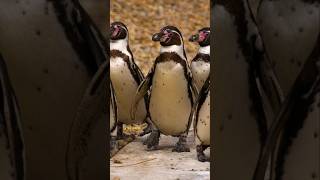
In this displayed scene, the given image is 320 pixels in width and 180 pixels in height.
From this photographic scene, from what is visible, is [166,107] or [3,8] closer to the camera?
[3,8]

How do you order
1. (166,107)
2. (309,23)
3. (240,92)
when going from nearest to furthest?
(309,23) → (240,92) → (166,107)

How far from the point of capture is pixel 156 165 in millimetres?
4176

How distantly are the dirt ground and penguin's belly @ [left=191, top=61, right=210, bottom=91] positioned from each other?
55 centimetres

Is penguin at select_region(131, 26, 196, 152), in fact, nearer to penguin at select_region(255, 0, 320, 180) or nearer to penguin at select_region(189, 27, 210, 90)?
penguin at select_region(189, 27, 210, 90)

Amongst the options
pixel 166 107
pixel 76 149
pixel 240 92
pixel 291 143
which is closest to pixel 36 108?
pixel 76 149

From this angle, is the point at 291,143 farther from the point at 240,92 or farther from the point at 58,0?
the point at 58,0

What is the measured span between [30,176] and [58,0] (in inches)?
23.2

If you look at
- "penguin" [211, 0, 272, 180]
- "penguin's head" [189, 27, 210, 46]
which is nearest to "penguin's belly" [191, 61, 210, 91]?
"penguin's head" [189, 27, 210, 46]

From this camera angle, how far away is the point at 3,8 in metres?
1.84

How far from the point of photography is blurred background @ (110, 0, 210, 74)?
8.25 m

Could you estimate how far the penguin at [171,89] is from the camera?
4.39 meters

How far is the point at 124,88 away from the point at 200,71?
0.68 metres

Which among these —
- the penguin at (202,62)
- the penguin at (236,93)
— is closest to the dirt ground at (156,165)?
the penguin at (202,62)

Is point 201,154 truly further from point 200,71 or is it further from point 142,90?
point 200,71
